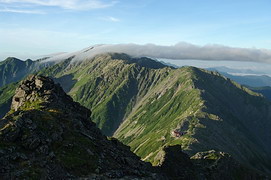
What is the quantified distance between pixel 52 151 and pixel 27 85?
6080 centimetres

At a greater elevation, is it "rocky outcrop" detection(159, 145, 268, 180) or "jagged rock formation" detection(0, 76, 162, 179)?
"jagged rock formation" detection(0, 76, 162, 179)

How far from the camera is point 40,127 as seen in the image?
68.9 meters

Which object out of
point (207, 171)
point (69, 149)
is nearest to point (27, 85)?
point (69, 149)

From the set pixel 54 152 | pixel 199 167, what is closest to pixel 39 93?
pixel 54 152

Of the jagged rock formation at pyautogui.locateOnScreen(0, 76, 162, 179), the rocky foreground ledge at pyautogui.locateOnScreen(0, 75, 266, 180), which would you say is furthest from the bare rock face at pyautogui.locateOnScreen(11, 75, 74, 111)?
the jagged rock formation at pyautogui.locateOnScreen(0, 76, 162, 179)

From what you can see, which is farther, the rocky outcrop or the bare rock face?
the rocky outcrop

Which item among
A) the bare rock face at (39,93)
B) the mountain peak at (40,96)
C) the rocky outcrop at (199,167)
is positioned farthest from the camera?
the rocky outcrop at (199,167)

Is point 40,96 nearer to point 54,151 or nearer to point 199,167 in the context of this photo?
point 54,151

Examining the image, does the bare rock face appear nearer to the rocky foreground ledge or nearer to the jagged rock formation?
the rocky foreground ledge

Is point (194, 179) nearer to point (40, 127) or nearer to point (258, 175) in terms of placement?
point (40, 127)

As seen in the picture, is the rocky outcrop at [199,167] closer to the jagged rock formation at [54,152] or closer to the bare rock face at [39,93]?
the jagged rock formation at [54,152]

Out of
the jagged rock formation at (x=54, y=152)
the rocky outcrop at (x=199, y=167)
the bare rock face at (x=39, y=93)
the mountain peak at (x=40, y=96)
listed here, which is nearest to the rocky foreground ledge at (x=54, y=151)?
the jagged rock formation at (x=54, y=152)

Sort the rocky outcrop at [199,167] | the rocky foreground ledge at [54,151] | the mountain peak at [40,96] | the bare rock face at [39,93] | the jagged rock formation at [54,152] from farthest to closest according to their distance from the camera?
1. the rocky outcrop at [199,167]
2. the bare rock face at [39,93]
3. the mountain peak at [40,96]
4. the rocky foreground ledge at [54,151]
5. the jagged rock formation at [54,152]

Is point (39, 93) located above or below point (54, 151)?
above
